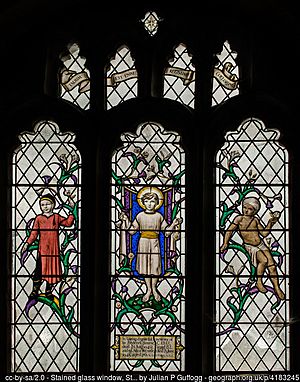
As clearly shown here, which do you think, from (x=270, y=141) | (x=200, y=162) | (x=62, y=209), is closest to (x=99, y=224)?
(x=62, y=209)

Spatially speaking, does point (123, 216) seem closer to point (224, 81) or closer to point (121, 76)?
point (121, 76)

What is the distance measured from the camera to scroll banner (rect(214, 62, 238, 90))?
9508 mm

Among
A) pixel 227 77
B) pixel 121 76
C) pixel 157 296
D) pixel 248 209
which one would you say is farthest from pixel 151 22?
pixel 157 296

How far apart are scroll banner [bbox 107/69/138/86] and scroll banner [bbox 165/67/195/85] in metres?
0.28

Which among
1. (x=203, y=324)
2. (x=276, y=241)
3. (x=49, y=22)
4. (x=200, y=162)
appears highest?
(x=49, y=22)

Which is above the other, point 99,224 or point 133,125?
point 133,125

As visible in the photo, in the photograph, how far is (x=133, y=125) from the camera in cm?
950

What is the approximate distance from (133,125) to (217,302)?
1.53 metres

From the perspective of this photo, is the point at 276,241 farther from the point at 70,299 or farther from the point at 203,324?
the point at 70,299

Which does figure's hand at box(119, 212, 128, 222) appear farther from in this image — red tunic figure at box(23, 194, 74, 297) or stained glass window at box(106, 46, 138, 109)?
stained glass window at box(106, 46, 138, 109)

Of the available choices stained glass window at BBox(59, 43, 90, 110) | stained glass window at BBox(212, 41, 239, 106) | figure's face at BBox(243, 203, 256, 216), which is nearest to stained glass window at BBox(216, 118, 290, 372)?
figure's face at BBox(243, 203, 256, 216)

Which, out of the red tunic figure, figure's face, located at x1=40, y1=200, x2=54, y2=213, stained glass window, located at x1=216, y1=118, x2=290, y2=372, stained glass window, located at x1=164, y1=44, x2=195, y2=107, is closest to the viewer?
stained glass window, located at x1=216, y1=118, x2=290, y2=372

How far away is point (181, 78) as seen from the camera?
9.55 metres

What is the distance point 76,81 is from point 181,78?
2.74 feet
